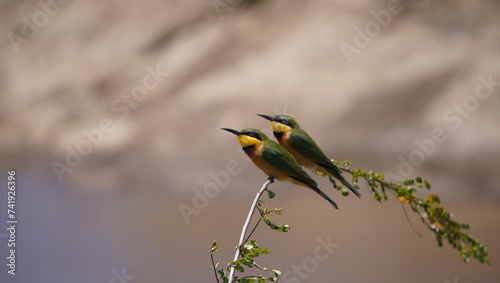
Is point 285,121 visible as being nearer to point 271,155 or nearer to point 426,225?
point 271,155

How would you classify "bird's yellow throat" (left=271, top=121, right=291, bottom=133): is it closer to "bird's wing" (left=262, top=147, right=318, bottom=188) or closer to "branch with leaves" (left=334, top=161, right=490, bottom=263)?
"bird's wing" (left=262, top=147, right=318, bottom=188)

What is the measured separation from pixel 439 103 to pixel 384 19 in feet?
2.20

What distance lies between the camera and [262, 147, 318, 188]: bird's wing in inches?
34.7

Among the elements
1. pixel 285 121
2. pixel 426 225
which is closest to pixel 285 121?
pixel 285 121

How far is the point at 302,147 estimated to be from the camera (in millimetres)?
924

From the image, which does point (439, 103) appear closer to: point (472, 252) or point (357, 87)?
point (357, 87)

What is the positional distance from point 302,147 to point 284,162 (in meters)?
0.05

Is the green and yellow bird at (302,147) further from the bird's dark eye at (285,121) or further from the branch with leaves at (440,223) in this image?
the branch with leaves at (440,223)

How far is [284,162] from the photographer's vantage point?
35.1 inches

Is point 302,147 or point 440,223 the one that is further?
point 302,147

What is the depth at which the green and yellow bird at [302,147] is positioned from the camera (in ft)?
2.90

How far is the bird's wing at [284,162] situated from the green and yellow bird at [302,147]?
0.03m

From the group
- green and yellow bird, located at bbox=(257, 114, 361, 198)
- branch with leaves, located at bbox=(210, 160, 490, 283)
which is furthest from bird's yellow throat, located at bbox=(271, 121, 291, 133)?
branch with leaves, located at bbox=(210, 160, 490, 283)

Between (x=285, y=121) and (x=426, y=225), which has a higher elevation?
(x=285, y=121)
